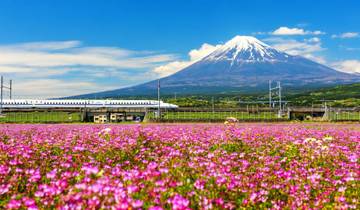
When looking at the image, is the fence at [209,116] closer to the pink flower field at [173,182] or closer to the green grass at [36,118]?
the green grass at [36,118]

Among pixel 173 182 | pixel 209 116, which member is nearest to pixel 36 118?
pixel 209 116

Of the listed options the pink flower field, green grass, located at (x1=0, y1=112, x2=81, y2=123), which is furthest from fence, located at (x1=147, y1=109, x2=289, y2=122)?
the pink flower field

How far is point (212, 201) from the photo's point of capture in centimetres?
425

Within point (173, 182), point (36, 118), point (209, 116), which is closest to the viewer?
point (173, 182)

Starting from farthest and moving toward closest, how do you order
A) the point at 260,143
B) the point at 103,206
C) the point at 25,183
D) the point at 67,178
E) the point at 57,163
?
the point at 260,143, the point at 57,163, the point at 25,183, the point at 67,178, the point at 103,206

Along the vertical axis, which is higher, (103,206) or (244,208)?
(103,206)

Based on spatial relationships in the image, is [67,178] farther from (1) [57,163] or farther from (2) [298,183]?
(2) [298,183]

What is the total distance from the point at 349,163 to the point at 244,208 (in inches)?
128

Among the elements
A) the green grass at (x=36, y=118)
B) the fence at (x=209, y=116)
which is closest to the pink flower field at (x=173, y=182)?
the fence at (x=209, y=116)

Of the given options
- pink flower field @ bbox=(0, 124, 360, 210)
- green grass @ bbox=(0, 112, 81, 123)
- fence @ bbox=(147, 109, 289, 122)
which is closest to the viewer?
pink flower field @ bbox=(0, 124, 360, 210)

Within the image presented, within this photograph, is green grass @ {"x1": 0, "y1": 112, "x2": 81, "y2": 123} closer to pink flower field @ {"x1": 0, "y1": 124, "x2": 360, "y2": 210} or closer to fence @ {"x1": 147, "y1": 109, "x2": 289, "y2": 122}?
fence @ {"x1": 147, "y1": 109, "x2": 289, "y2": 122}

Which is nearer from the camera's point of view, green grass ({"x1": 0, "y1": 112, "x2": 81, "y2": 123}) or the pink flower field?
the pink flower field

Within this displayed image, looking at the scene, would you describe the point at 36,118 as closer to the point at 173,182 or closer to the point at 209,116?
the point at 209,116

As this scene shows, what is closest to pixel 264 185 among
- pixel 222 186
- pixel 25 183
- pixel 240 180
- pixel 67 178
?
pixel 240 180
